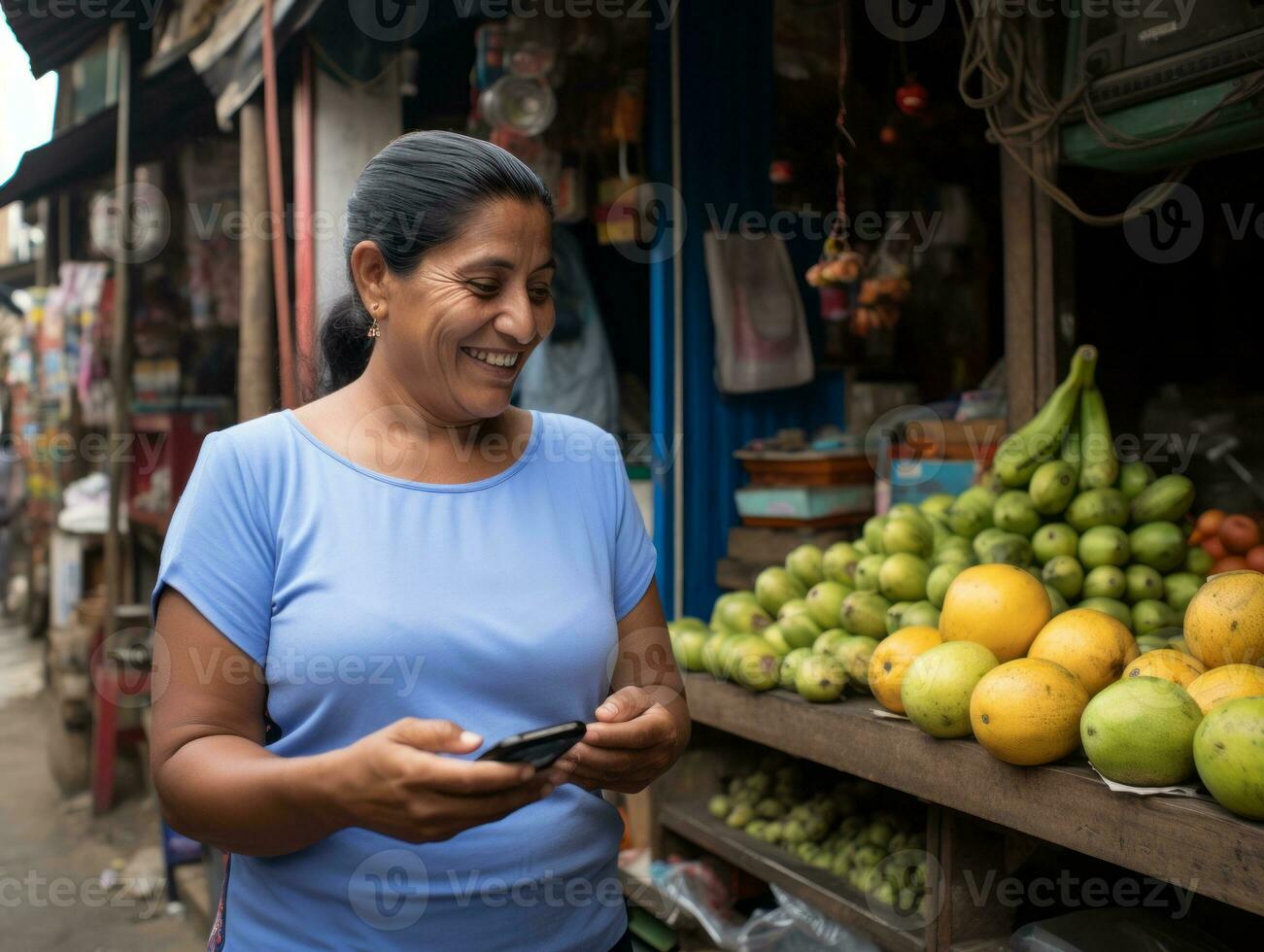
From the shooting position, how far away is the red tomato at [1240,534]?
246 cm

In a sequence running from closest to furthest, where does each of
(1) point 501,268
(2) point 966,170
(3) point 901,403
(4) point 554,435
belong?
1. (1) point 501,268
2. (4) point 554,435
3. (3) point 901,403
4. (2) point 966,170

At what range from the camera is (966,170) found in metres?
4.73

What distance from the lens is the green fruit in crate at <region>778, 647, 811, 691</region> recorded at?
2584mm

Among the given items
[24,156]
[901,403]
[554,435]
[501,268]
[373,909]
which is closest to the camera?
[373,909]

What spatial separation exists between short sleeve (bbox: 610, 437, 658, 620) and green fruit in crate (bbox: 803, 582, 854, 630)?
3.96 feet

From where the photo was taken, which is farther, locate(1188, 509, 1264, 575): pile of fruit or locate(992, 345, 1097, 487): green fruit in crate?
locate(992, 345, 1097, 487): green fruit in crate

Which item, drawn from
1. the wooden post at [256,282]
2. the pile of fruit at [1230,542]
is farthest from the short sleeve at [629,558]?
the wooden post at [256,282]

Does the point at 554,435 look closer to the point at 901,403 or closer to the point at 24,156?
the point at 901,403

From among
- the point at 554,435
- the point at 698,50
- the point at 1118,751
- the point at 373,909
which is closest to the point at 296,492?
the point at 554,435

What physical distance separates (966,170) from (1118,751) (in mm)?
3603

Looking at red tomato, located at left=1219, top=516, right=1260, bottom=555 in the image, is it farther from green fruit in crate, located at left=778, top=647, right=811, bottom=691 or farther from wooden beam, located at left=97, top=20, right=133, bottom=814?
wooden beam, located at left=97, top=20, right=133, bottom=814

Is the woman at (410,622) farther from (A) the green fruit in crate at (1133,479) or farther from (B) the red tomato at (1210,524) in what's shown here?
(B) the red tomato at (1210,524)

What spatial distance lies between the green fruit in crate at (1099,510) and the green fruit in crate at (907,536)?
357 millimetres

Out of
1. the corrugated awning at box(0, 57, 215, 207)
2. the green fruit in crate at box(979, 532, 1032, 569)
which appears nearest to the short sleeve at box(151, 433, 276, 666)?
the green fruit in crate at box(979, 532, 1032, 569)
